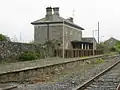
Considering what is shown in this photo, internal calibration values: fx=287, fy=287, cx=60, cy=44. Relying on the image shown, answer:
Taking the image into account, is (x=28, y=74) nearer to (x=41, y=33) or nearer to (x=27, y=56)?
(x=27, y=56)

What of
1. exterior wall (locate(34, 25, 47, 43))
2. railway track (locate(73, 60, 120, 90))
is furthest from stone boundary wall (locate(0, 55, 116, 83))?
exterior wall (locate(34, 25, 47, 43))

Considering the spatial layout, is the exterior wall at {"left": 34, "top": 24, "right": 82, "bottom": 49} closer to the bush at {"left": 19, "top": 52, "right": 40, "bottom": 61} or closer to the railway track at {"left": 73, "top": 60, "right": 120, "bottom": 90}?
the bush at {"left": 19, "top": 52, "right": 40, "bottom": 61}

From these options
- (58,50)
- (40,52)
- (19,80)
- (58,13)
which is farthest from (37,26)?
(19,80)

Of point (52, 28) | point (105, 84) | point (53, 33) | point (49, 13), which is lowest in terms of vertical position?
point (105, 84)

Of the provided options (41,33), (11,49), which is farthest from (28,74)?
(41,33)

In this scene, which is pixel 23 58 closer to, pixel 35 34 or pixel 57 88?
pixel 57 88

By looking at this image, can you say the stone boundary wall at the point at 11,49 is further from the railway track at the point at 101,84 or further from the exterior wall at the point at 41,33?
the exterior wall at the point at 41,33

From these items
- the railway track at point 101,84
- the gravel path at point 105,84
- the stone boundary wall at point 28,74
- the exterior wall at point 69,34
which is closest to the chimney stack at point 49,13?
the exterior wall at point 69,34

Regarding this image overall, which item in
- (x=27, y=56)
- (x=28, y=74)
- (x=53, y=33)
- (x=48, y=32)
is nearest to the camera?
(x=28, y=74)

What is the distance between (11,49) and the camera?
105 ft

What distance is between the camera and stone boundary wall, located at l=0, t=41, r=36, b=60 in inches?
1173

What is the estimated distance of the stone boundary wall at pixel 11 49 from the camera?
29.8 metres

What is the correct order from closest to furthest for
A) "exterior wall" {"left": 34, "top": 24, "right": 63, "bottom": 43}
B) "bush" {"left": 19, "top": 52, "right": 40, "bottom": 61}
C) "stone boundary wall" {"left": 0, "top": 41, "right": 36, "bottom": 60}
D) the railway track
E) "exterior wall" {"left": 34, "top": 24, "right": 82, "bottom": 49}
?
the railway track → "stone boundary wall" {"left": 0, "top": 41, "right": 36, "bottom": 60} → "bush" {"left": 19, "top": 52, "right": 40, "bottom": 61} → "exterior wall" {"left": 34, "top": 24, "right": 82, "bottom": 49} → "exterior wall" {"left": 34, "top": 24, "right": 63, "bottom": 43}

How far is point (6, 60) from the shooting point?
30266 millimetres
